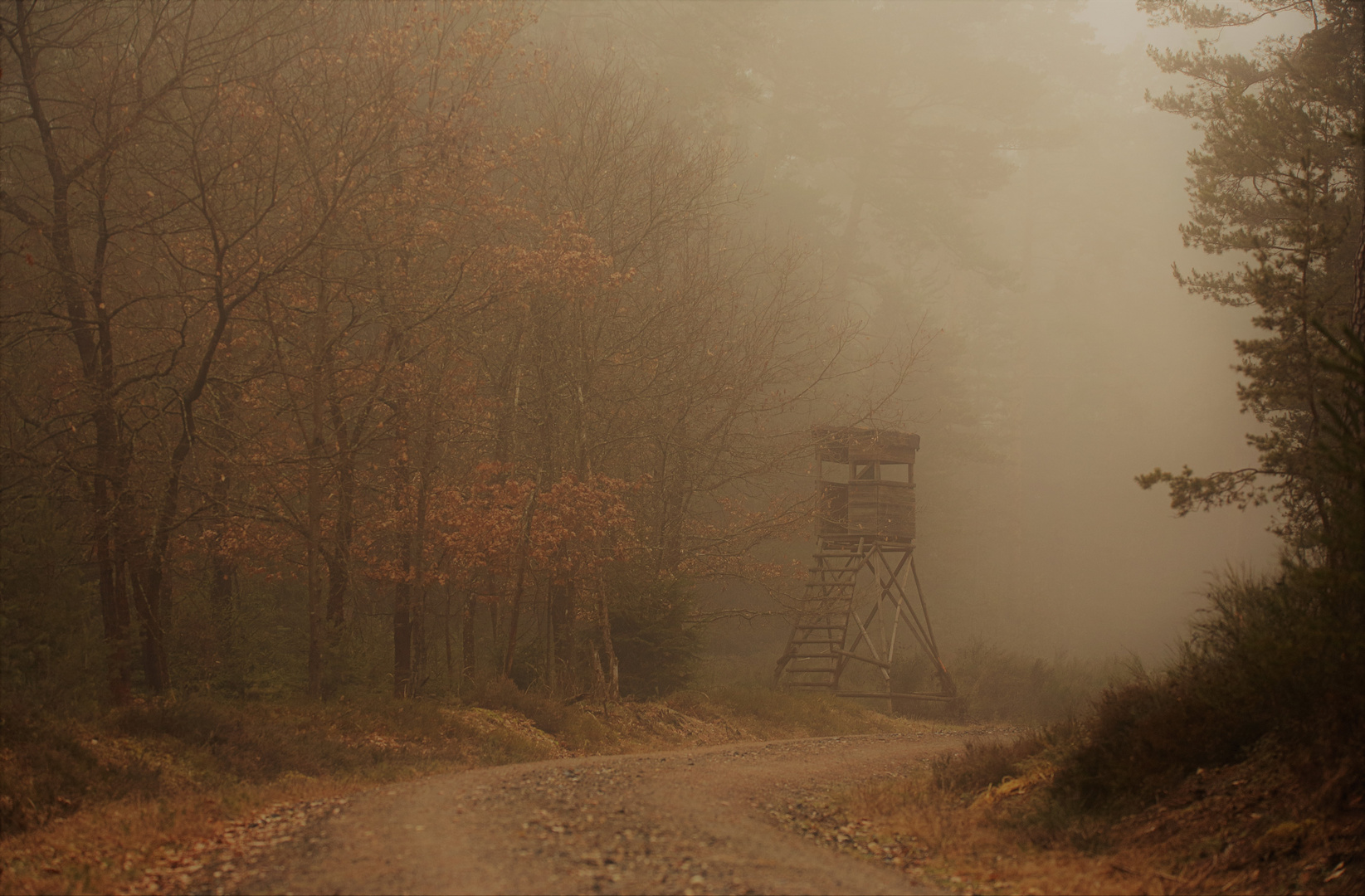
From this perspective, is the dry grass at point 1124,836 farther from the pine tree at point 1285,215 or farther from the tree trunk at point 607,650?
the tree trunk at point 607,650

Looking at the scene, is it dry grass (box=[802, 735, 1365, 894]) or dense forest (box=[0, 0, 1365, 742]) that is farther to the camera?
dense forest (box=[0, 0, 1365, 742])

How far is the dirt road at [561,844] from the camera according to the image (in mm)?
5805

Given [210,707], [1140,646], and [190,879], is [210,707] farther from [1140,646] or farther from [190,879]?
[1140,646]

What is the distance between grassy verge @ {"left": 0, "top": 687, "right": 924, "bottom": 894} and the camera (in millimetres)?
6773

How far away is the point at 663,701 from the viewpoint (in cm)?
1700

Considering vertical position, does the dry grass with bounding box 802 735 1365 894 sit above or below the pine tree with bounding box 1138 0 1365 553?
below

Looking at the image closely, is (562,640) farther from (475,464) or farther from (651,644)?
(475,464)

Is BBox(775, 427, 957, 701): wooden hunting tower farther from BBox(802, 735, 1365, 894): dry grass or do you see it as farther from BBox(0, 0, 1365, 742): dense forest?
BBox(802, 735, 1365, 894): dry grass

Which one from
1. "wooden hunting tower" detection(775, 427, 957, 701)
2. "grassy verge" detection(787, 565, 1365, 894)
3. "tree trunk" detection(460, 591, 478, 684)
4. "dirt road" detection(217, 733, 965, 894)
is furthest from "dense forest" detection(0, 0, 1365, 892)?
"wooden hunting tower" detection(775, 427, 957, 701)

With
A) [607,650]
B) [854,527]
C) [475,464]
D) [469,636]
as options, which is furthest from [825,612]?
[475,464]

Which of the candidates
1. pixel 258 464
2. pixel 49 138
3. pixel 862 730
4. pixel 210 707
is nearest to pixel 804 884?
pixel 210 707

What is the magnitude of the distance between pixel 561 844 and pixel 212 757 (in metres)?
4.60

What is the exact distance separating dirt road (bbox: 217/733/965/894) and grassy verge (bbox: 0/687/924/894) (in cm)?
109

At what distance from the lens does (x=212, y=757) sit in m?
9.30
